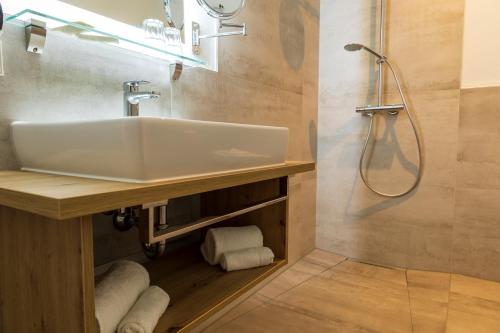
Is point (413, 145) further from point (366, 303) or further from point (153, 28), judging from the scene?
point (153, 28)

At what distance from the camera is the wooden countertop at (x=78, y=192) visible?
55cm

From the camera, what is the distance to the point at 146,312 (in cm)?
87

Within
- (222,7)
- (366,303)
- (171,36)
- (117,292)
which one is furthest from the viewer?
(366,303)

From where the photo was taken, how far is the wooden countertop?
555mm

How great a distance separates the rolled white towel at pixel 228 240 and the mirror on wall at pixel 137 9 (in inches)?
32.8

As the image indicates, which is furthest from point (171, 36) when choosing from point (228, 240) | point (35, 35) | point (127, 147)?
point (228, 240)

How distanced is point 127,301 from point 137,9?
37.8 inches

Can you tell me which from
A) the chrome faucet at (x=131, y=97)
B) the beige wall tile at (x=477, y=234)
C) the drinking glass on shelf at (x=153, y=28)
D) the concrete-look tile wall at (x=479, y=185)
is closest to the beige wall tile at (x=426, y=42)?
the concrete-look tile wall at (x=479, y=185)

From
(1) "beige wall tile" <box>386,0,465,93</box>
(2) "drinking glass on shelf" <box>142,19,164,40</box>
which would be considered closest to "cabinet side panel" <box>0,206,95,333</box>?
(2) "drinking glass on shelf" <box>142,19,164,40</box>

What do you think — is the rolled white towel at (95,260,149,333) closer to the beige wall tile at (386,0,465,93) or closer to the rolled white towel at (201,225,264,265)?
the rolled white towel at (201,225,264,265)

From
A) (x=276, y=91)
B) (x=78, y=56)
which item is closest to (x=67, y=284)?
(x=78, y=56)

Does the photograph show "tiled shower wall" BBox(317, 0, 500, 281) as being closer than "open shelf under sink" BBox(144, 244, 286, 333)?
No

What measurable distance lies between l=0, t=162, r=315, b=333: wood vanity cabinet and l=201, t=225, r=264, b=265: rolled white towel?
0.48 feet

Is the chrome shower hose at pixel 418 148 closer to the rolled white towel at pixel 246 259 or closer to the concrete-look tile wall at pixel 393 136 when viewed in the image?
the concrete-look tile wall at pixel 393 136
